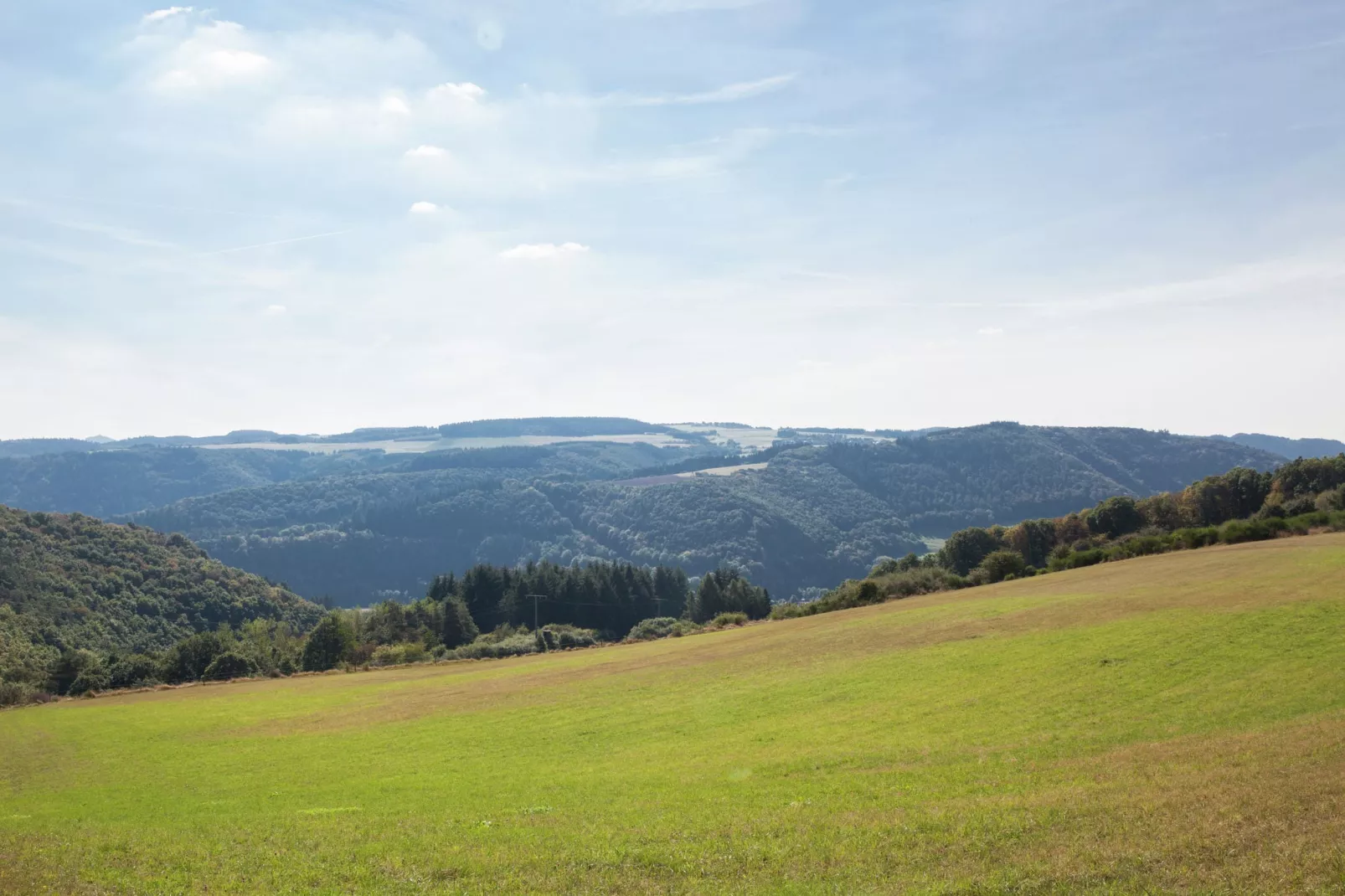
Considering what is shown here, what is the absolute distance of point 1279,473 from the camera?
10256 cm

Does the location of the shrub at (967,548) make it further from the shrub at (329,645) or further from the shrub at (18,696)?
the shrub at (18,696)

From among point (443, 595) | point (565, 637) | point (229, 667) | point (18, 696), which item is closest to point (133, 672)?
point (229, 667)

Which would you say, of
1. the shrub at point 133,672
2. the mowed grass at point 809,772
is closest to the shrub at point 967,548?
the mowed grass at point 809,772

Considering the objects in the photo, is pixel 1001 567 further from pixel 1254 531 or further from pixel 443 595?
pixel 443 595

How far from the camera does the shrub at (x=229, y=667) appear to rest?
323 feet

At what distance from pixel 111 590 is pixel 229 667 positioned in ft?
222

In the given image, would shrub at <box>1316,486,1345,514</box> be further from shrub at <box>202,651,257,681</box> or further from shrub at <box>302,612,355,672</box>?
shrub at <box>302,612,355,672</box>

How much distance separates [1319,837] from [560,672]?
163 feet

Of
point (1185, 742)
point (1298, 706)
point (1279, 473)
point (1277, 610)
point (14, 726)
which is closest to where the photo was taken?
point (1185, 742)

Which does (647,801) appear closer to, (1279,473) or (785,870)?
(785,870)

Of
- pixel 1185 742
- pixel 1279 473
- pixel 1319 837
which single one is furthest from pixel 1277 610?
pixel 1279 473

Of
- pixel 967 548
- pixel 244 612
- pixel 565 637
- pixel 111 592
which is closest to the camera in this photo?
pixel 967 548

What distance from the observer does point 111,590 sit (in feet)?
494

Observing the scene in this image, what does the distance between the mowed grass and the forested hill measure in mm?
96173
